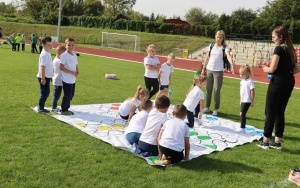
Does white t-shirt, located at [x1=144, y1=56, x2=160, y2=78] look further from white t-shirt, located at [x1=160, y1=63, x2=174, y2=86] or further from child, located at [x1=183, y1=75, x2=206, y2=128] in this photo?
child, located at [x1=183, y1=75, x2=206, y2=128]

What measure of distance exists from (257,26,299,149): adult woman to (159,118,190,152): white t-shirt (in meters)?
1.90

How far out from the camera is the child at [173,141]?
5.41 m

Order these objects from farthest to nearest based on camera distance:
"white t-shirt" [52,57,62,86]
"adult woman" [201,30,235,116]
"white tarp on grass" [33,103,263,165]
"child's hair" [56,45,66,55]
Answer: "adult woman" [201,30,235,116] → "child's hair" [56,45,66,55] → "white t-shirt" [52,57,62,86] → "white tarp on grass" [33,103,263,165]

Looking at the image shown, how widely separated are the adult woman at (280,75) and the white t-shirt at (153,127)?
203cm

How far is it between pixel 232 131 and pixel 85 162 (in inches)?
152

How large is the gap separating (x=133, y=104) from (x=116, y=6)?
112m

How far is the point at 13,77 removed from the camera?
13.7 meters

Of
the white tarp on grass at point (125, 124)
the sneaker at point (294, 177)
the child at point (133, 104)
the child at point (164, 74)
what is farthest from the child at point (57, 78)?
the sneaker at point (294, 177)

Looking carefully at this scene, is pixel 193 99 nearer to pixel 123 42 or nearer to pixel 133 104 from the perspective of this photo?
pixel 133 104

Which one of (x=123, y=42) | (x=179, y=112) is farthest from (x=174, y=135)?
(x=123, y=42)

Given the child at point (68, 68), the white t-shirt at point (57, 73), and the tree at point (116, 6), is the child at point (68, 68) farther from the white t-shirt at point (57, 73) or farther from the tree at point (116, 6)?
the tree at point (116, 6)

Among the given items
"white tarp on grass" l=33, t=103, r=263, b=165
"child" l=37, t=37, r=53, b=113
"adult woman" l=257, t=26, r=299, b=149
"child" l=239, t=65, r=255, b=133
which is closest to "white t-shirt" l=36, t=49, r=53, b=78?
"child" l=37, t=37, r=53, b=113

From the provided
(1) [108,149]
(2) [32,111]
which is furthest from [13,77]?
(1) [108,149]

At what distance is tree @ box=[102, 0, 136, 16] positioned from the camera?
4486 inches
